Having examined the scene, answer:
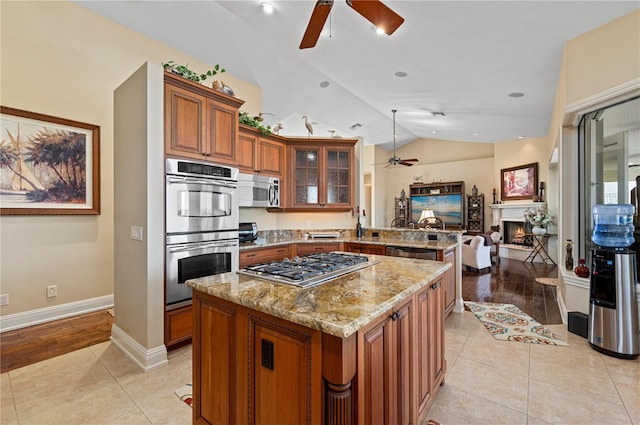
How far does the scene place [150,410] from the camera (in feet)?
6.13

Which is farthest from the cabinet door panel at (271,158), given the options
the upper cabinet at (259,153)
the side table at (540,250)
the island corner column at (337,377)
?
the side table at (540,250)

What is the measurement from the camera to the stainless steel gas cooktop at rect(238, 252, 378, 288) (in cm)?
147

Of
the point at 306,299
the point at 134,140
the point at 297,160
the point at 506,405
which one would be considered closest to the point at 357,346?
the point at 306,299

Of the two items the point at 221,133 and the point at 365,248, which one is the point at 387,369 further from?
the point at 365,248

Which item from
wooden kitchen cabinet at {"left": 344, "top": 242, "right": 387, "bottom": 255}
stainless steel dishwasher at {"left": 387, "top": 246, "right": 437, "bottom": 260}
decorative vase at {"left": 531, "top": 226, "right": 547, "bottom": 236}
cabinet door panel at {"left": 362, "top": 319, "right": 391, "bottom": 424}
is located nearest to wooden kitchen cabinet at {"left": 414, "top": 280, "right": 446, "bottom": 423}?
cabinet door panel at {"left": 362, "top": 319, "right": 391, "bottom": 424}

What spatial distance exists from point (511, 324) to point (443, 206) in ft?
22.9

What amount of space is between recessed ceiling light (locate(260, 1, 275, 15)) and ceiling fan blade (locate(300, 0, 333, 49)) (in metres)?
1.36

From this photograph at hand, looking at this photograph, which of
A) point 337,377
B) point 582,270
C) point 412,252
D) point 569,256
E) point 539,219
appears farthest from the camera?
point 539,219

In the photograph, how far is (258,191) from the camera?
415cm

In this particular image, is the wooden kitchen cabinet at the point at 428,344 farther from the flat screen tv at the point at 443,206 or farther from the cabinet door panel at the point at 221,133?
the flat screen tv at the point at 443,206

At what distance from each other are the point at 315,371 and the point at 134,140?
2465 millimetres

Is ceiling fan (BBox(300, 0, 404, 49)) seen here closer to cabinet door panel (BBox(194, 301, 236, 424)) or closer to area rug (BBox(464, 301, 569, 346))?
cabinet door panel (BBox(194, 301, 236, 424))

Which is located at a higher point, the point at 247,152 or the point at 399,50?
the point at 399,50

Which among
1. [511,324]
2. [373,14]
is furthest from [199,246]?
[511,324]
